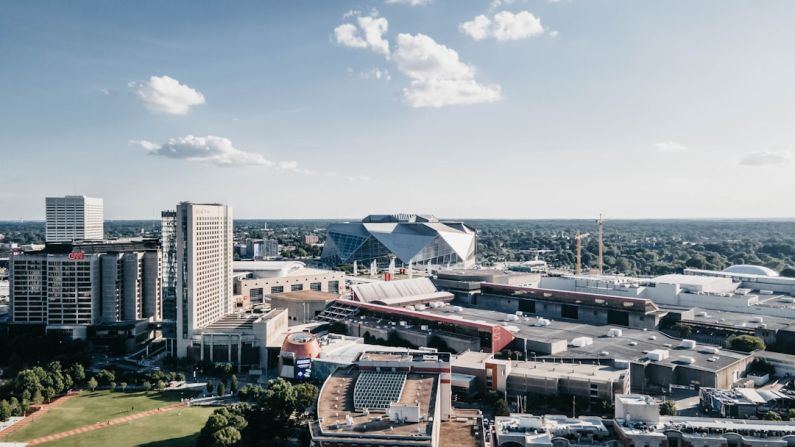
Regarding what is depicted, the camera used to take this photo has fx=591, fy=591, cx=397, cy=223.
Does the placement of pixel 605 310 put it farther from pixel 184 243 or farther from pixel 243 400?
pixel 184 243

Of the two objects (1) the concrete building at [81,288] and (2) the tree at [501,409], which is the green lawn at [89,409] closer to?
(1) the concrete building at [81,288]

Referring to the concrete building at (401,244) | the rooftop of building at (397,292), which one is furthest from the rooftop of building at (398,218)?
the rooftop of building at (397,292)

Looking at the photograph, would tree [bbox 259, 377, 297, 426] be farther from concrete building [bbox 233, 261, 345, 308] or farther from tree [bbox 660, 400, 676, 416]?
concrete building [bbox 233, 261, 345, 308]

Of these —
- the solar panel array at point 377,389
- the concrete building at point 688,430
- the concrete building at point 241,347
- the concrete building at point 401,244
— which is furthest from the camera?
the concrete building at point 401,244

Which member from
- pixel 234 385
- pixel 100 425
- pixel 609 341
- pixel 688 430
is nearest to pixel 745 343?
pixel 609 341

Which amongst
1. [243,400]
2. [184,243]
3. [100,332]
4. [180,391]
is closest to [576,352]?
[243,400]

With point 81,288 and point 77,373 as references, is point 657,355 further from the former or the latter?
point 81,288
